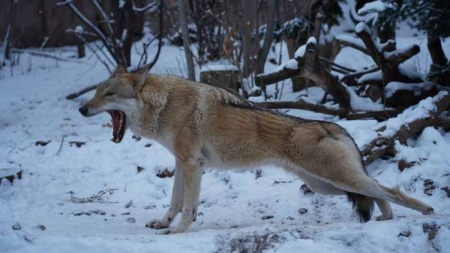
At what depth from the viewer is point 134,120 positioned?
4.95 meters

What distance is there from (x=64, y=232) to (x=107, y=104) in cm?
119

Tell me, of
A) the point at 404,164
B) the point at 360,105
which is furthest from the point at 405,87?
the point at 404,164

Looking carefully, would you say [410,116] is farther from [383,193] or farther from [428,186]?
[383,193]

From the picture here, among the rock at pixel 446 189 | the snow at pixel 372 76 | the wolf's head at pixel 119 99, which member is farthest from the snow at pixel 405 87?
the wolf's head at pixel 119 99

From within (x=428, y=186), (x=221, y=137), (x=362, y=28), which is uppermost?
(x=362, y=28)

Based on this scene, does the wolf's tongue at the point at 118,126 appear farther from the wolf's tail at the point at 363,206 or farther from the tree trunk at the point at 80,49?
the tree trunk at the point at 80,49

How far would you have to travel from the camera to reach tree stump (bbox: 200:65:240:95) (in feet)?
29.5

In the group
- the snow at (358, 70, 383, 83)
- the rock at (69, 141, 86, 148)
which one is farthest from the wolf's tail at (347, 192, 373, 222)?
the rock at (69, 141, 86, 148)

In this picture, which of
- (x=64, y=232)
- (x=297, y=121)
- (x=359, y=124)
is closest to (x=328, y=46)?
(x=359, y=124)

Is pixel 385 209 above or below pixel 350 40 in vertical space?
below

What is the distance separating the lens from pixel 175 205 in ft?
16.6

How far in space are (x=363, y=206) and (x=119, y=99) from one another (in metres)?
2.35

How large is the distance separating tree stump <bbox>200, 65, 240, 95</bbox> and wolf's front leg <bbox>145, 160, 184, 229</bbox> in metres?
4.02

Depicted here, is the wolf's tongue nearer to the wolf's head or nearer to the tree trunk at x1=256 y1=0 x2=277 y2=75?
the wolf's head
